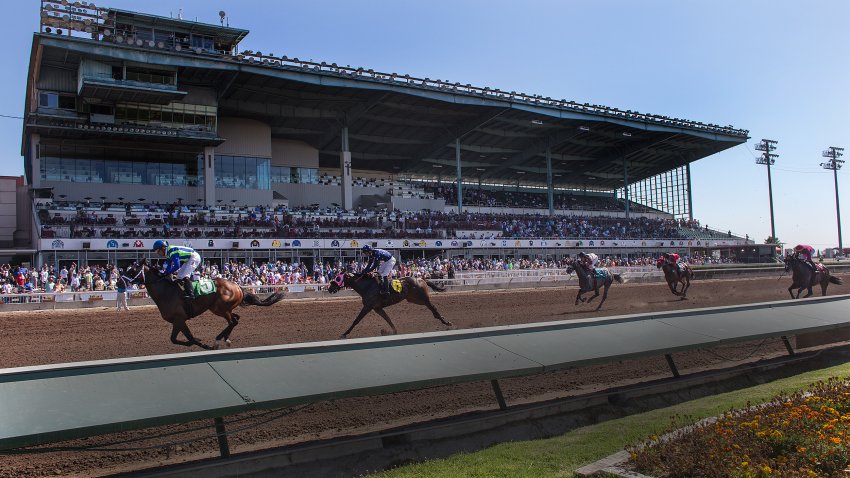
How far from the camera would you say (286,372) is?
5793 mm

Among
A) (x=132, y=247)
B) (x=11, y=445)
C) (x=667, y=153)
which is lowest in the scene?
(x=11, y=445)

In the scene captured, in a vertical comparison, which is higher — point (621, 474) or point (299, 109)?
point (299, 109)

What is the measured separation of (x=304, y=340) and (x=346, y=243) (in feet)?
69.4

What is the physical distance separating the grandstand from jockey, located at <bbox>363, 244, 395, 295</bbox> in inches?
731

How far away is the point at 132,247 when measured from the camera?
27.8m

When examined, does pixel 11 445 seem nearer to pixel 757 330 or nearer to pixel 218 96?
pixel 757 330

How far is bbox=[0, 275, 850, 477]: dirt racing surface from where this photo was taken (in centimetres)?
600

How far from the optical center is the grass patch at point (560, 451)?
A: 5.34 meters

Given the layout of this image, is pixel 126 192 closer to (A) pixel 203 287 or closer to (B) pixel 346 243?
(B) pixel 346 243

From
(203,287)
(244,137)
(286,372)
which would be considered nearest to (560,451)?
(286,372)

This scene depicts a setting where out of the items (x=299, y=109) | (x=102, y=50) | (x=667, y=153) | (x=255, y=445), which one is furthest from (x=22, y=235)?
(x=667, y=153)

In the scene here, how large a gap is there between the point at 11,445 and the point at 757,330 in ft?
30.0

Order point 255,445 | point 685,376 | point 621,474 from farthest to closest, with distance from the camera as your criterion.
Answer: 1. point 685,376
2. point 255,445
3. point 621,474

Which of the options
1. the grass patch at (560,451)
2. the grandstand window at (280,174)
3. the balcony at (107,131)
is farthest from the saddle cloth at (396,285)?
the grandstand window at (280,174)
